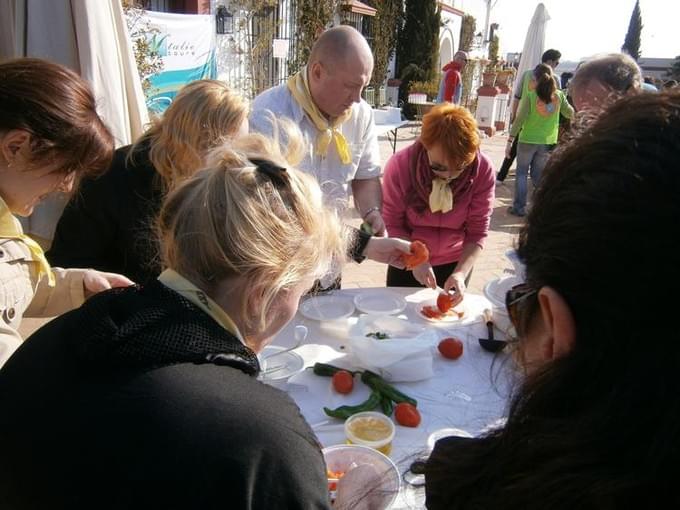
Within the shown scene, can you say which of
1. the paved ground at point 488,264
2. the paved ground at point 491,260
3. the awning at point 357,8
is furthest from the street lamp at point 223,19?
the awning at point 357,8

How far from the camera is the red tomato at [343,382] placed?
180 cm

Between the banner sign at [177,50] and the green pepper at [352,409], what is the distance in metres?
5.63

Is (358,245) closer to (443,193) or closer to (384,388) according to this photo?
(443,193)

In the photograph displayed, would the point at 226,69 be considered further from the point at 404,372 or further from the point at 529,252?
the point at 529,252

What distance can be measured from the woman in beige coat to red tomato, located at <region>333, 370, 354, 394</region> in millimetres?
1020

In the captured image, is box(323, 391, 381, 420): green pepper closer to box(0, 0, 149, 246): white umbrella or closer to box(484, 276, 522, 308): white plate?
box(484, 276, 522, 308): white plate

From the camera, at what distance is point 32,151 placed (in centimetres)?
157

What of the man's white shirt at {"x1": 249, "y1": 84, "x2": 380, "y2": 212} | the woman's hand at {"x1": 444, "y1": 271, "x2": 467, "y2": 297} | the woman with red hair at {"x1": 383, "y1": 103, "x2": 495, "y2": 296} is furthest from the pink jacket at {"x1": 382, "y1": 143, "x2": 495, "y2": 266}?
the woman's hand at {"x1": 444, "y1": 271, "x2": 467, "y2": 297}

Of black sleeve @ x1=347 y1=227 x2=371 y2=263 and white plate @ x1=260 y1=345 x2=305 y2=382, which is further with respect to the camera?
black sleeve @ x1=347 y1=227 x2=371 y2=263

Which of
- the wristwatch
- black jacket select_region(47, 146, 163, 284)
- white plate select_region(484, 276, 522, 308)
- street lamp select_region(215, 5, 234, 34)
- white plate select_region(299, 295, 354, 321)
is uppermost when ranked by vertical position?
street lamp select_region(215, 5, 234, 34)

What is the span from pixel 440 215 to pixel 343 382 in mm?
1526

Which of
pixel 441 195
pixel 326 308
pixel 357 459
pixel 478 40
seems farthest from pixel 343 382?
pixel 478 40

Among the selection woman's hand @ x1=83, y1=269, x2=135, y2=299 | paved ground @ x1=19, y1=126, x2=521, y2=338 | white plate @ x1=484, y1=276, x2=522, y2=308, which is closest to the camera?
woman's hand @ x1=83, y1=269, x2=135, y2=299

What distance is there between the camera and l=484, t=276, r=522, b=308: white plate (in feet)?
8.22
